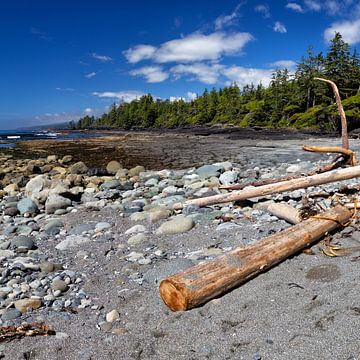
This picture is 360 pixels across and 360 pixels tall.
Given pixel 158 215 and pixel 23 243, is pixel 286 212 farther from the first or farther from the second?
pixel 23 243

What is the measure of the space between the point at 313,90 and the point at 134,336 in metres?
54.9

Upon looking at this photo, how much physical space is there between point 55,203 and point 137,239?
3760 millimetres

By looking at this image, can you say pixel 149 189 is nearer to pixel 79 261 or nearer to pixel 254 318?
pixel 79 261

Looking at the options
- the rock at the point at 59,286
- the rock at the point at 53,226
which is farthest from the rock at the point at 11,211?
the rock at the point at 59,286

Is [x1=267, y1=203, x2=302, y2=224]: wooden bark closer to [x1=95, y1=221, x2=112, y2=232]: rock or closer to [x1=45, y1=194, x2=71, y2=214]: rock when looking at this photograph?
[x1=95, y1=221, x2=112, y2=232]: rock

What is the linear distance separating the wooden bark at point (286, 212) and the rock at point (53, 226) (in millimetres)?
4387

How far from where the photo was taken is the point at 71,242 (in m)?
5.94

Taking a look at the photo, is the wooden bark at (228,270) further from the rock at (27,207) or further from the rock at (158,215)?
the rock at (27,207)

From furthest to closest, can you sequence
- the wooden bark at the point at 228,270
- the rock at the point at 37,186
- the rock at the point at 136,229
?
the rock at the point at 37,186
the rock at the point at 136,229
the wooden bark at the point at 228,270

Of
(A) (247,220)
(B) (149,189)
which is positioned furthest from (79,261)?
(B) (149,189)

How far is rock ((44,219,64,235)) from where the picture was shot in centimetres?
676

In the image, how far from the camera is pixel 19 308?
381cm

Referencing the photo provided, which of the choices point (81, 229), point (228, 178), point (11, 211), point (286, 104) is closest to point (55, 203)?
point (11, 211)

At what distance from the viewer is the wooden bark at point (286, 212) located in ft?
17.2
